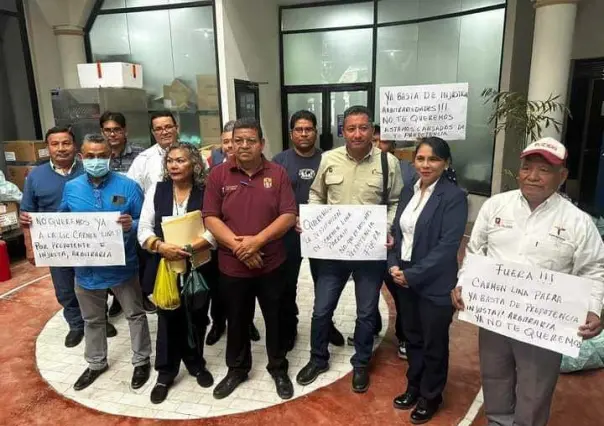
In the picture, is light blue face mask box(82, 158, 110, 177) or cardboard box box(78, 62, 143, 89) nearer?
light blue face mask box(82, 158, 110, 177)

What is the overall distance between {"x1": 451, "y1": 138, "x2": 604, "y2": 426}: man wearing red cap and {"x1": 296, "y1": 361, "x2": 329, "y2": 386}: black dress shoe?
1036 mm

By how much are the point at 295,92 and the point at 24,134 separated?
13.8ft

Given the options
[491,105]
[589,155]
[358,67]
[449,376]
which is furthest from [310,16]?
[449,376]

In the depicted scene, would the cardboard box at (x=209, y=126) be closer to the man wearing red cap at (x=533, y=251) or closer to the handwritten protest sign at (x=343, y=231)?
the handwritten protest sign at (x=343, y=231)

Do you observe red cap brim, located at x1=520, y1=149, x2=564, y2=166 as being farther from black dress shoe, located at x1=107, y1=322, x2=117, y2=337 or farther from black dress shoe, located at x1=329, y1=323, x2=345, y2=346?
black dress shoe, located at x1=107, y1=322, x2=117, y2=337

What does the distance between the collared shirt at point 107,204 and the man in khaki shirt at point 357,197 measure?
1.02 m

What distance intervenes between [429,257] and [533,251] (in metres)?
0.47

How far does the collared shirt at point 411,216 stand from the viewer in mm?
2094

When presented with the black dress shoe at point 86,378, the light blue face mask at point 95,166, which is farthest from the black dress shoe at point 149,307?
the light blue face mask at point 95,166

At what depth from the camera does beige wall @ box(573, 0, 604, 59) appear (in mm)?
5191

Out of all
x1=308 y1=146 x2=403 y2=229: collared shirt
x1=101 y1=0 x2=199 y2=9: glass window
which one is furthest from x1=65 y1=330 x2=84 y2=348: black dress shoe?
x1=101 y1=0 x2=199 y2=9: glass window

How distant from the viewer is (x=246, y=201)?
89.7 inches

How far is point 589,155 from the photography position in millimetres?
5617

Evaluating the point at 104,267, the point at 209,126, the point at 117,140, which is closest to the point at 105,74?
the point at 209,126
